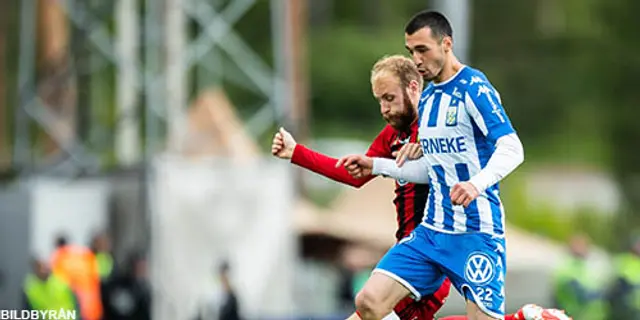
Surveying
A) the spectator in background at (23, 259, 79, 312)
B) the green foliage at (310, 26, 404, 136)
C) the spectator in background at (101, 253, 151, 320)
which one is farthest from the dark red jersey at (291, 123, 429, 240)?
the green foliage at (310, 26, 404, 136)

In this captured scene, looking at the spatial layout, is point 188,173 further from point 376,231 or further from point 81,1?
point 376,231

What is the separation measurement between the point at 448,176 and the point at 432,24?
87 centimetres

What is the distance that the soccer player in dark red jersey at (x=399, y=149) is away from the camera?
923 centimetres

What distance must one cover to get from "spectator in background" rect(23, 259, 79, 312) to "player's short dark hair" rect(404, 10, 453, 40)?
336 inches

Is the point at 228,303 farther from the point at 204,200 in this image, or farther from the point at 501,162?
the point at 501,162

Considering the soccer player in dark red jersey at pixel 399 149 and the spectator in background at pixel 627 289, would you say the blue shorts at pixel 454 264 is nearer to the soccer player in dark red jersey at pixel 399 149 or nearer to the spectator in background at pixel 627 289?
the soccer player in dark red jersey at pixel 399 149

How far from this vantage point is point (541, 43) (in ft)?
140

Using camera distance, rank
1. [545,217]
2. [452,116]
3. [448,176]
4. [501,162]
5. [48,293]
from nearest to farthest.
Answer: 1. [501,162]
2. [452,116]
3. [448,176]
4. [48,293]
5. [545,217]

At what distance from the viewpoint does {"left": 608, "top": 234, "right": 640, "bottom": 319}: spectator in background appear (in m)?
21.5

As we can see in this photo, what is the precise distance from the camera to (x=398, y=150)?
372 inches

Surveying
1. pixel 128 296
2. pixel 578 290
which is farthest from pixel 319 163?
pixel 578 290

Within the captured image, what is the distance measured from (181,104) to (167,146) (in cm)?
75

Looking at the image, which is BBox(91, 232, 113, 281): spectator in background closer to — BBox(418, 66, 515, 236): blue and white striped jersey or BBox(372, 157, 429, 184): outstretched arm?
BBox(372, 157, 429, 184): outstretched arm

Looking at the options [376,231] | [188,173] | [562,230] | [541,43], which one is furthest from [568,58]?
[188,173]
